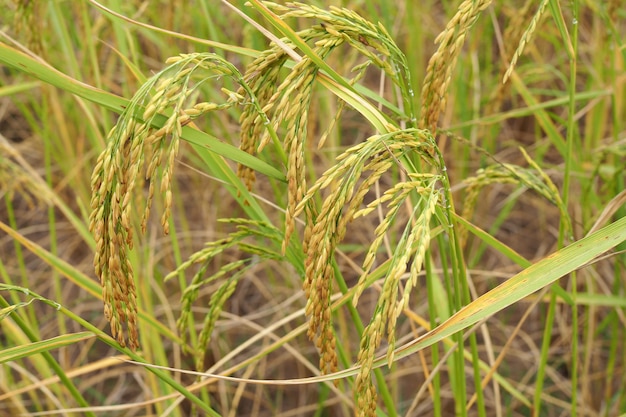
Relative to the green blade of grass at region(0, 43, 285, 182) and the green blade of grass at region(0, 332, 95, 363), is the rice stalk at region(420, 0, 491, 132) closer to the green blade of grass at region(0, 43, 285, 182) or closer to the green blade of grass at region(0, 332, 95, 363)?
the green blade of grass at region(0, 43, 285, 182)

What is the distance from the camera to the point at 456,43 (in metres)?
0.83

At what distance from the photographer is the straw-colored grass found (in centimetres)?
77

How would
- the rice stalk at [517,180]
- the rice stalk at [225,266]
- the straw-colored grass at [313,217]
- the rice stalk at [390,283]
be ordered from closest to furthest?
the rice stalk at [390,283] → the straw-colored grass at [313,217] → the rice stalk at [225,266] → the rice stalk at [517,180]

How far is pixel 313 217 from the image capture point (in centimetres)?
84

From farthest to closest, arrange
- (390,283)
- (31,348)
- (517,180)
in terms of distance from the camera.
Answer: (517,180) → (31,348) → (390,283)

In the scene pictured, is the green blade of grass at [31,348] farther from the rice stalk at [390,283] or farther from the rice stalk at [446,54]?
the rice stalk at [446,54]

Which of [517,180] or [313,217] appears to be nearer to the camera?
[313,217]

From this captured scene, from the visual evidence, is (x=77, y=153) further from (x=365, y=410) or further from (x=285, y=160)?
(x=365, y=410)

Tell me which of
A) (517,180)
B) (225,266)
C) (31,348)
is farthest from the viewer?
(517,180)

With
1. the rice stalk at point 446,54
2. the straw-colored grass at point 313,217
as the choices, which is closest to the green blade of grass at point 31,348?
the straw-colored grass at point 313,217

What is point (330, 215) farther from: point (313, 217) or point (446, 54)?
point (446, 54)

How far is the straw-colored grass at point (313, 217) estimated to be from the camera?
0.77 m

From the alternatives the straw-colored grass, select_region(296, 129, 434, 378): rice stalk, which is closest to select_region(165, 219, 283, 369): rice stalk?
the straw-colored grass

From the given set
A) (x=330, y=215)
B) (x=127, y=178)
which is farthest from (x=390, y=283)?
(x=127, y=178)
